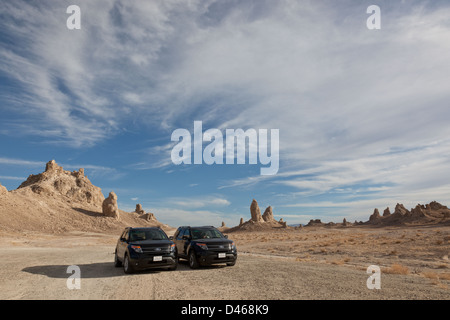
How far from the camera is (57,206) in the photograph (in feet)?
311

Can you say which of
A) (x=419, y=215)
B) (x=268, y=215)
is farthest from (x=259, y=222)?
(x=419, y=215)

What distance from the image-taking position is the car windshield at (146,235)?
13.9m

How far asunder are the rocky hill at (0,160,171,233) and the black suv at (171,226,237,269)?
208 feet

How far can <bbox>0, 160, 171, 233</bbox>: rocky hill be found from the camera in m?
75.3

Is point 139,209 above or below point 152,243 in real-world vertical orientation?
below

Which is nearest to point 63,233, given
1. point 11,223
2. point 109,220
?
point 11,223

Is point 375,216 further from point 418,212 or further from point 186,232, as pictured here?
point 186,232

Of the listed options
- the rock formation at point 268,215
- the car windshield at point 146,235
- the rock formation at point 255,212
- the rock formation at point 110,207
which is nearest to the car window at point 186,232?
the car windshield at point 146,235

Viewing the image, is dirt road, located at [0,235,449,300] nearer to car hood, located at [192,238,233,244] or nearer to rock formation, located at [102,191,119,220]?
car hood, located at [192,238,233,244]

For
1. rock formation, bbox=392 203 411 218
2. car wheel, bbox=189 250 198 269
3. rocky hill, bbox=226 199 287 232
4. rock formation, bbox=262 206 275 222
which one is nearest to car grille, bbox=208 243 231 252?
car wheel, bbox=189 250 198 269

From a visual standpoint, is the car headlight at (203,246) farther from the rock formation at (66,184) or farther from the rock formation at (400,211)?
the rock formation at (400,211)

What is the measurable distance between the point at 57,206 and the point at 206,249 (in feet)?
310

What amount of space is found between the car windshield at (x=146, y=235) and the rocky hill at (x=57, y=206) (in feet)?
206

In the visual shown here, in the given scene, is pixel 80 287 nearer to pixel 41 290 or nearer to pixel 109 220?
pixel 41 290
